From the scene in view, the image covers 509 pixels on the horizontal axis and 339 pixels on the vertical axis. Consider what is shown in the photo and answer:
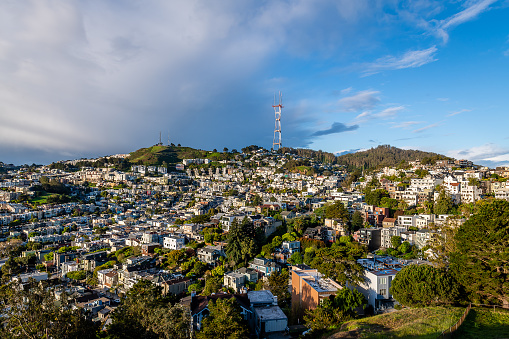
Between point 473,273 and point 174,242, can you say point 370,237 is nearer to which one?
point 473,273

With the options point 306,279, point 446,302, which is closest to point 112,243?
point 306,279

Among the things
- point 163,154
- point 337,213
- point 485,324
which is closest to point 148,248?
point 337,213

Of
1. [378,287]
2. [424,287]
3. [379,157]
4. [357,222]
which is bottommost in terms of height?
[378,287]

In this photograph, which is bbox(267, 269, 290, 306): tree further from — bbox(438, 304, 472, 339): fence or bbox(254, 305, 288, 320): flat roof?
bbox(438, 304, 472, 339): fence

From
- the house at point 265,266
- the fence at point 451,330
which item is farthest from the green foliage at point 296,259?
the fence at point 451,330

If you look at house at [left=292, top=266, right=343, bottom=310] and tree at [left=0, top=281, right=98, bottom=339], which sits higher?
tree at [left=0, top=281, right=98, bottom=339]

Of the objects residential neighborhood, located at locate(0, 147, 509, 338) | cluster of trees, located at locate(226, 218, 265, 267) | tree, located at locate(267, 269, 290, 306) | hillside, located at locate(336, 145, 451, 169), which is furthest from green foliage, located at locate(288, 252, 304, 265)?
hillside, located at locate(336, 145, 451, 169)
